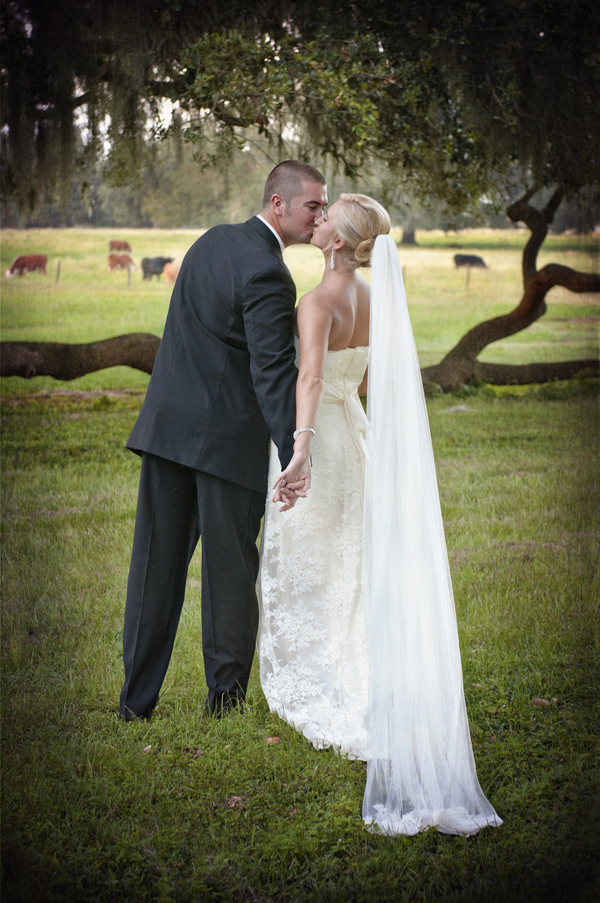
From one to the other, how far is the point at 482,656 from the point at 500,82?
4.29m

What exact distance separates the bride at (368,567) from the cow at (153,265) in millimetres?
6183

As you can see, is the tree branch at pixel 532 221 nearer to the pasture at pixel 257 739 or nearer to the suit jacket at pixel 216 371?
the pasture at pixel 257 739

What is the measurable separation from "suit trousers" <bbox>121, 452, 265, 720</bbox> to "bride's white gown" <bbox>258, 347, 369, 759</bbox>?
0.38ft

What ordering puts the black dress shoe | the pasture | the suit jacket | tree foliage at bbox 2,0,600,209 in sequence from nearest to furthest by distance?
the pasture → the suit jacket → the black dress shoe → tree foliage at bbox 2,0,600,209

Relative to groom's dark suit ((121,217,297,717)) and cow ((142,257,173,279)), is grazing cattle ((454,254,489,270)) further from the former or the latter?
groom's dark suit ((121,217,297,717))

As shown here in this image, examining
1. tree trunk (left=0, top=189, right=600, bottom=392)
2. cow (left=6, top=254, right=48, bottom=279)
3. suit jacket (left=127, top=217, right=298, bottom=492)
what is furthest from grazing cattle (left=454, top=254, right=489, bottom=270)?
suit jacket (left=127, top=217, right=298, bottom=492)

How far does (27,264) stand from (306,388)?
5.60 meters

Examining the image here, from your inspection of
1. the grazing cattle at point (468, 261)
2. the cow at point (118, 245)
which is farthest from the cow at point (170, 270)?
the grazing cattle at point (468, 261)

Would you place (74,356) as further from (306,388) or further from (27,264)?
(306,388)

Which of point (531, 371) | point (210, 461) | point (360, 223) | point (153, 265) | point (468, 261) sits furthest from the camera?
point (468, 261)

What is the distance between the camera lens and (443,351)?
9156 mm

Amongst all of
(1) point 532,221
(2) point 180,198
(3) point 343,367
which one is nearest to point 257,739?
(3) point 343,367

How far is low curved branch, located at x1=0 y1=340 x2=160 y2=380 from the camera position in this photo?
7227 millimetres

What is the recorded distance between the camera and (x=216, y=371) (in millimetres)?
2293
